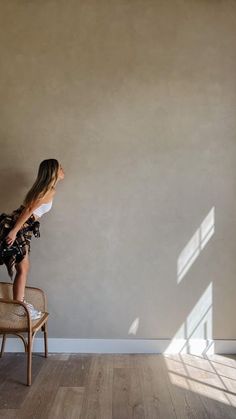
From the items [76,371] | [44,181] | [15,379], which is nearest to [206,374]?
[76,371]

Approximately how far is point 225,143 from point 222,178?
27 cm

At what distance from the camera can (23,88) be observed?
2822 mm

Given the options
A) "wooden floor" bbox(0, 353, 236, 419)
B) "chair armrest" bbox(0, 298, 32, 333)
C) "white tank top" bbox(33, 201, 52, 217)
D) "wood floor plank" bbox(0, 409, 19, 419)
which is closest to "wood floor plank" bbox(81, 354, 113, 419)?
"wooden floor" bbox(0, 353, 236, 419)

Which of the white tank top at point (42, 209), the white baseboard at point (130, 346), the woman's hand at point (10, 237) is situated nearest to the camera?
the woman's hand at point (10, 237)

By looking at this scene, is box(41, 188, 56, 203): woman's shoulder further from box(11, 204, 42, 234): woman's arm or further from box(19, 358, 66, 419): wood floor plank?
box(19, 358, 66, 419): wood floor plank

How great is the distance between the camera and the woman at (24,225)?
2473mm

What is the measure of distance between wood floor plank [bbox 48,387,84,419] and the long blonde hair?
1.18 m

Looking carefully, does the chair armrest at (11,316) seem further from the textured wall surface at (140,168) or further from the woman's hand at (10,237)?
the textured wall surface at (140,168)

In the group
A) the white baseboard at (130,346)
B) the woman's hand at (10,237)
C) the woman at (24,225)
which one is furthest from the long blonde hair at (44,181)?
the white baseboard at (130,346)

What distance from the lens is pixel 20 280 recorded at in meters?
2.52

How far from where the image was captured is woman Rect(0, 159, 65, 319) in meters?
2.47

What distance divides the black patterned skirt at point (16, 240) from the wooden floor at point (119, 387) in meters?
0.70

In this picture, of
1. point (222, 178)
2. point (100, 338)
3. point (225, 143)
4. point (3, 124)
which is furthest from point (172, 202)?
point (3, 124)

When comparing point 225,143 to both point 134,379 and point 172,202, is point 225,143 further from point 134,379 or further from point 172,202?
point 134,379
